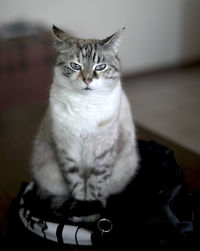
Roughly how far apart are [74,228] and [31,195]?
0.95 ft

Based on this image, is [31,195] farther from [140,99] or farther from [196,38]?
[196,38]

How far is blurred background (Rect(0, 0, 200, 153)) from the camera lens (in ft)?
9.21

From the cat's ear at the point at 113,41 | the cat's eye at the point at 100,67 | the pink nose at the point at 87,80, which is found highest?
the cat's ear at the point at 113,41

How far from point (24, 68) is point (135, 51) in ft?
4.29

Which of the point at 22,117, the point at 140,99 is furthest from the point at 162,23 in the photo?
the point at 22,117

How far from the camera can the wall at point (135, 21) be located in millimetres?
3084

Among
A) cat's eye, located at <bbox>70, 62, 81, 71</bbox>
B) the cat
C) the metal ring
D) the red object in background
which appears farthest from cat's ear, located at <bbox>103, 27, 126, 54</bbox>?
the red object in background

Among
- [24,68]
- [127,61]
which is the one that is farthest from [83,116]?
[127,61]

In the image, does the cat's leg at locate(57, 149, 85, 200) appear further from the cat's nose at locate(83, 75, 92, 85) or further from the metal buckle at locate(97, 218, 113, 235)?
the cat's nose at locate(83, 75, 92, 85)

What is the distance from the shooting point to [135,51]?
362 cm

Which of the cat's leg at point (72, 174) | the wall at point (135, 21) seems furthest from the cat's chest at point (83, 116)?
the wall at point (135, 21)

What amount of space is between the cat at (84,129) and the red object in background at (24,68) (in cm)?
137

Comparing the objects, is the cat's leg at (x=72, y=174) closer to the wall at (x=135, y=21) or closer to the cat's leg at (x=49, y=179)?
the cat's leg at (x=49, y=179)

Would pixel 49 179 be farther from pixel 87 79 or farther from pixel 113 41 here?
pixel 113 41
